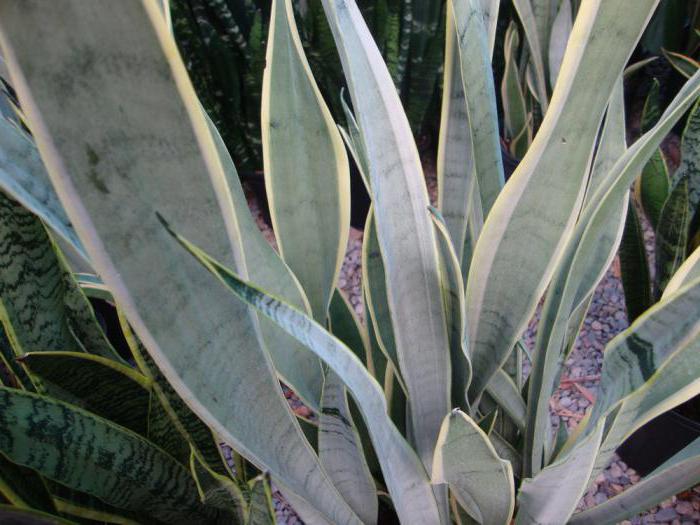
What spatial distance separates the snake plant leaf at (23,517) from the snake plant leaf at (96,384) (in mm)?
89

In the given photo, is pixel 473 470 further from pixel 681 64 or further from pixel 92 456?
pixel 681 64

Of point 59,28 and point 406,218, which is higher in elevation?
point 59,28

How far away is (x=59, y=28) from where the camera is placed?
242 millimetres

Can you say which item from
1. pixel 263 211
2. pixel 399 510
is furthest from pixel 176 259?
pixel 263 211

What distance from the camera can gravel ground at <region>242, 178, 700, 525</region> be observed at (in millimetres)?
840

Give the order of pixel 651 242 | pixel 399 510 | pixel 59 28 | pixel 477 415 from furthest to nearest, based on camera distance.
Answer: pixel 651 242 → pixel 477 415 → pixel 399 510 → pixel 59 28

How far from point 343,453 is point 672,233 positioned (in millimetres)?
478

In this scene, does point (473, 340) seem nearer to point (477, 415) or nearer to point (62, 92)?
point (477, 415)

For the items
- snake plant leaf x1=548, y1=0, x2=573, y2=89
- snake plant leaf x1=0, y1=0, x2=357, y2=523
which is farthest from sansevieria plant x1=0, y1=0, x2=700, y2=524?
snake plant leaf x1=548, y1=0, x2=573, y2=89

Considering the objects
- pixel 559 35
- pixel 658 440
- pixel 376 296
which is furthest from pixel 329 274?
Result: pixel 559 35

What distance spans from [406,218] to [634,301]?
0.46 m

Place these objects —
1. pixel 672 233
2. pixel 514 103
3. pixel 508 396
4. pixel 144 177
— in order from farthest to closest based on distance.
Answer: pixel 514 103, pixel 672 233, pixel 508 396, pixel 144 177

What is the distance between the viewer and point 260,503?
0.42 m

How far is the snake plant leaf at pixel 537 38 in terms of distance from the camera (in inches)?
39.6
